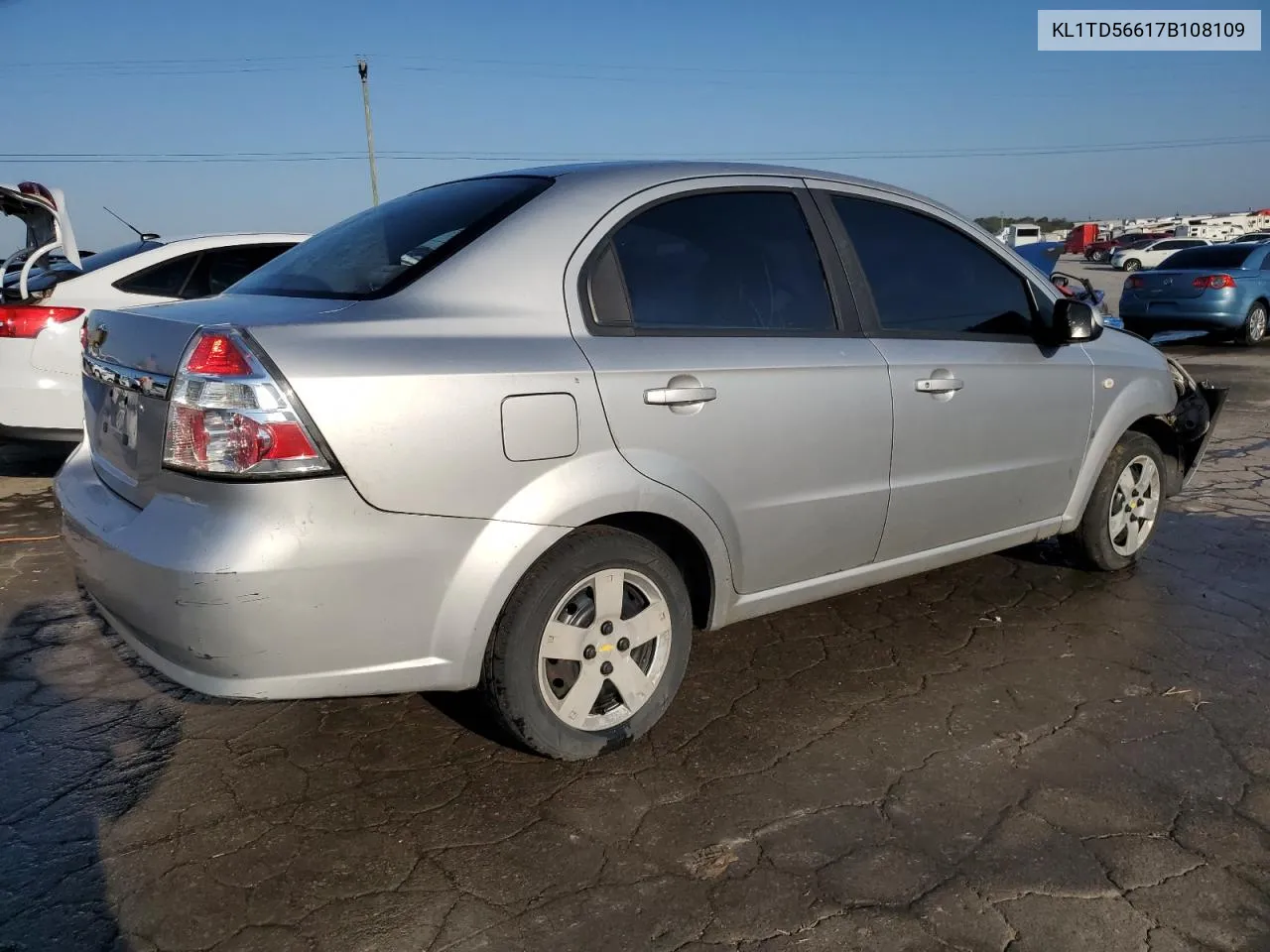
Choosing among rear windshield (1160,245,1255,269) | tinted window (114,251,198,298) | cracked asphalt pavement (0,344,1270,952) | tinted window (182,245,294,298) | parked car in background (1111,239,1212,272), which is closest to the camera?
cracked asphalt pavement (0,344,1270,952)

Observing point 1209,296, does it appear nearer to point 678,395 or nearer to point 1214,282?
point 1214,282

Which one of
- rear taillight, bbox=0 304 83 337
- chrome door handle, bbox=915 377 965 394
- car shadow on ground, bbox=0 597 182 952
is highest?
rear taillight, bbox=0 304 83 337

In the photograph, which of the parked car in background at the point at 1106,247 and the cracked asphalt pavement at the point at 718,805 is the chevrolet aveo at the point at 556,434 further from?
the parked car in background at the point at 1106,247

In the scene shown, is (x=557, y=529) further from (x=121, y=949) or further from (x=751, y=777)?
(x=121, y=949)

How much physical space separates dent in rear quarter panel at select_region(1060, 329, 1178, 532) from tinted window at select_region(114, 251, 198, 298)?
523cm

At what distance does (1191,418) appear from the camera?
4.87 meters

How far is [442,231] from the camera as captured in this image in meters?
2.97

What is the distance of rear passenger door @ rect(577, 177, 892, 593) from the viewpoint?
9.34 ft

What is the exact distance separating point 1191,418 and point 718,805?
11.1ft

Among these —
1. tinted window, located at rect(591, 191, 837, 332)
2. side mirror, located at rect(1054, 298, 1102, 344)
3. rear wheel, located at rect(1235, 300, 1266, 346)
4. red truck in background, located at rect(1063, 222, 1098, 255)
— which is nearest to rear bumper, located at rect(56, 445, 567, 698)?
tinted window, located at rect(591, 191, 837, 332)

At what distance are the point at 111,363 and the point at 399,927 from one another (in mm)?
1661

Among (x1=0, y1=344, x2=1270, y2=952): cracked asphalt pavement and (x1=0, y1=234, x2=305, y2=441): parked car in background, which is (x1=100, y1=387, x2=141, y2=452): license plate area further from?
(x1=0, y1=234, x2=305, y2=441): parked car in background

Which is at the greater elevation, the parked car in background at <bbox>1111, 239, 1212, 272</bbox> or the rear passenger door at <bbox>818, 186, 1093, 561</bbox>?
the rear passenger door at <bbox>818, 186, 1093, 561</bbox>

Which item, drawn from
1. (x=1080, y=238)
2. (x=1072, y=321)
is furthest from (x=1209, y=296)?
(x=1080, y=238)
